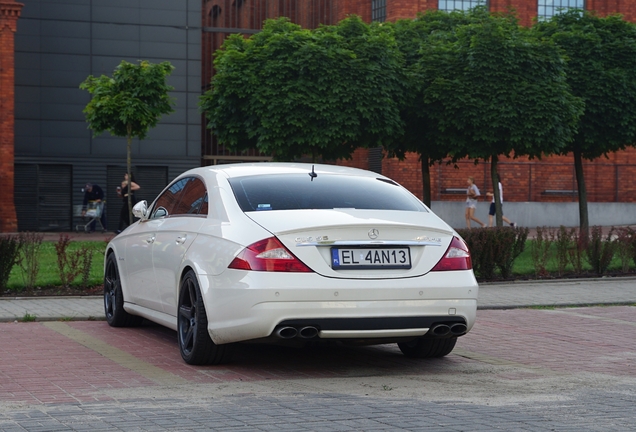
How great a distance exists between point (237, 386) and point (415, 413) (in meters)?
1.43

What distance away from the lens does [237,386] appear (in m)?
6.80

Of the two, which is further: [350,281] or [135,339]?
[135,339]

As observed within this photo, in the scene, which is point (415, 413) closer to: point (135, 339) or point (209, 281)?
point (209, 281)

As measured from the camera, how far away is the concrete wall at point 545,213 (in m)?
38.2

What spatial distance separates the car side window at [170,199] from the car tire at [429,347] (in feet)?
7.59

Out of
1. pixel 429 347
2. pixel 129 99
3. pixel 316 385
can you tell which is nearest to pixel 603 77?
pixel 129 99

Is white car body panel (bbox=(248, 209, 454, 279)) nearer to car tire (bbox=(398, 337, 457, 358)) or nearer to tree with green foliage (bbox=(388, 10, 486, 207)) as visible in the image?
car tire (bbox=(398, 337, 457, 358))

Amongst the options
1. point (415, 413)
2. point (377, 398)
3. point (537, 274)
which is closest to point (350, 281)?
point (377, 398)

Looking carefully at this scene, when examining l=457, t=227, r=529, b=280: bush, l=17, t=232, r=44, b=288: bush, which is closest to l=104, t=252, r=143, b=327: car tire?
l=17, t=232, r=44, b=288: bush

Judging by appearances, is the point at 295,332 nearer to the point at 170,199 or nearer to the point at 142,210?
the point at 170,199

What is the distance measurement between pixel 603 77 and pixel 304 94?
6966mm

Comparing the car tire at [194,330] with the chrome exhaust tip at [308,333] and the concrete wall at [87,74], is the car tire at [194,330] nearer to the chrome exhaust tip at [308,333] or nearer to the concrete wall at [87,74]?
the chrome exhaust tip at [308,333]

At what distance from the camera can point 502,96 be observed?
22656mm

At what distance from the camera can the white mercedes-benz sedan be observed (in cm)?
694
